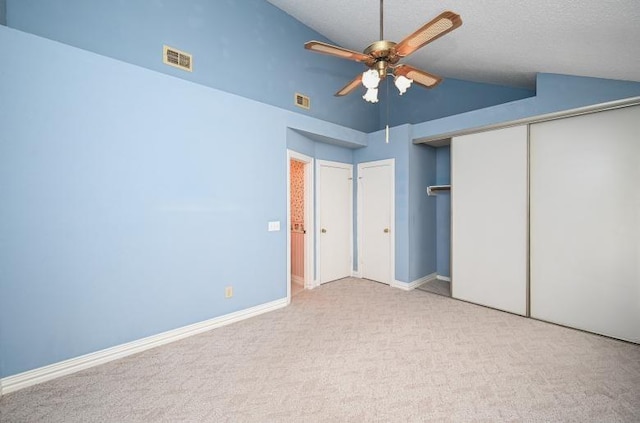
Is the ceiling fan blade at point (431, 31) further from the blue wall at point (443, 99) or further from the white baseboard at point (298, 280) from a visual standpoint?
the white baseboard at point (298, 280)

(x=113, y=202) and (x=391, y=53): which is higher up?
(x=391, y=53)

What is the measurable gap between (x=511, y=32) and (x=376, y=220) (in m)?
3.04

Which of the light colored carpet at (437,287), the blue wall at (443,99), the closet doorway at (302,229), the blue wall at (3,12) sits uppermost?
the blue wall at (443,99)

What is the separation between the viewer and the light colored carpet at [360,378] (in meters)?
1.87

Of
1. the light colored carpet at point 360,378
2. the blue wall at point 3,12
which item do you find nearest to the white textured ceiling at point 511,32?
the light colored carpet at point 360,378

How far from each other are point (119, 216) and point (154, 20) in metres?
2.16

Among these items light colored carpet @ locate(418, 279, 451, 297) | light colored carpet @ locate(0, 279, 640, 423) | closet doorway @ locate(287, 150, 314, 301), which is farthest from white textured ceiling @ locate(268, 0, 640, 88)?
light colored carpet @ locate(418, 279, 451, 297)

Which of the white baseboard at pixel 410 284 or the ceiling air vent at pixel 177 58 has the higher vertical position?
the ceiling air vent at pixel 177 58

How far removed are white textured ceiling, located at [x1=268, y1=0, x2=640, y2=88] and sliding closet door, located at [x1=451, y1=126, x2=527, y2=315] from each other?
0.86 m

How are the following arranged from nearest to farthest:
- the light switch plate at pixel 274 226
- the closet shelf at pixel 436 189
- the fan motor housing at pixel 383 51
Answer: the fan motor housing at pixel 383 51, the light switch plate at pixel 274 226, the closet shelf at pixel 436 189

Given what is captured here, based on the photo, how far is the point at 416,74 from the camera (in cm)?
235

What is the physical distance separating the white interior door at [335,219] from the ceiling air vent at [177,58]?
2.26m

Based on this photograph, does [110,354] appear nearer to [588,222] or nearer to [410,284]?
[410,284]

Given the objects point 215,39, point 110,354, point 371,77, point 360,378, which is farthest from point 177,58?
point 360,378
